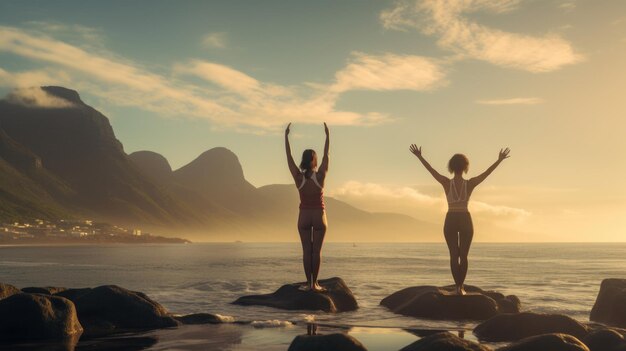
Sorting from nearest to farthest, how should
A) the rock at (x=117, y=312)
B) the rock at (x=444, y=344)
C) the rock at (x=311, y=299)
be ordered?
the rock at (x=444, y=344) < the rock at (x=117, y=312) < the rock at (x=311, y=299)

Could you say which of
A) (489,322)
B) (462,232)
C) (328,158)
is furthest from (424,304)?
(328,158)

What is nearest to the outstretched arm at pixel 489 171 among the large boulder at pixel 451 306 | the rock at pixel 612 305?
the large boulder at pixel 451 306

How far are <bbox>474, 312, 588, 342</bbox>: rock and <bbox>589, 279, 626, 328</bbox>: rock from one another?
4.61m

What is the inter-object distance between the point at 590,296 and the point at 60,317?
65.3 ft

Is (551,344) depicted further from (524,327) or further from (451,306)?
(451,306)

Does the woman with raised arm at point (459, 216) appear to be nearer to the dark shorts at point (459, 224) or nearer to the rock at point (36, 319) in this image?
the dark shorts at point (459, 224)

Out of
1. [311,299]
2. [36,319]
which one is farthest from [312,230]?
[36,319]

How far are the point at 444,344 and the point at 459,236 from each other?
5475 millimetres

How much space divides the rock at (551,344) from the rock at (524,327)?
7.37 feet

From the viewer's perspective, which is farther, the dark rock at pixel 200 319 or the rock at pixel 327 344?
the dark rock at pixel 200 319

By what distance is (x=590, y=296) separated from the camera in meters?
22.3

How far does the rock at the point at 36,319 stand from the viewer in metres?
9.24

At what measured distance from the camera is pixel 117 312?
35.6 feet

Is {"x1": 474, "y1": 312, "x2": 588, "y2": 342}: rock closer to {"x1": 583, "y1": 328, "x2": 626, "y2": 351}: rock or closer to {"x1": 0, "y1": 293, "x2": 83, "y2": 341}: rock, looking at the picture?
{"x1": 583, "y1": 328, "x2": 626, "y2": 351}: rock
